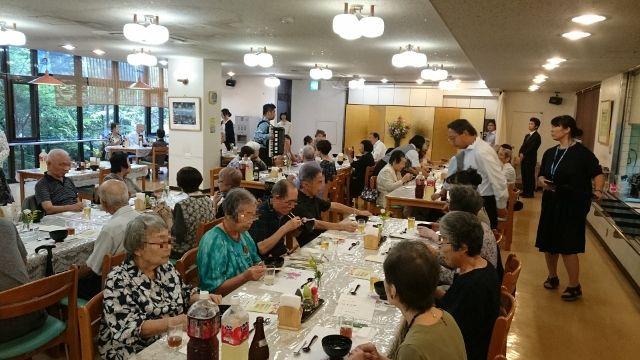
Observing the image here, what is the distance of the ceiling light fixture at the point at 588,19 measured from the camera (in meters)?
3.29

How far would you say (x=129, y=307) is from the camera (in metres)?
2.05

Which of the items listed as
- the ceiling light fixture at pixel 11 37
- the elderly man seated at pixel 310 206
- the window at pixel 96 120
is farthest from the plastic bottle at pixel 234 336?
the window at pixel 96 120

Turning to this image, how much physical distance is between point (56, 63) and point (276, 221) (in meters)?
8.67

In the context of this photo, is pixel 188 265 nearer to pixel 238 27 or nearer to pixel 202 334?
pixel 202 334

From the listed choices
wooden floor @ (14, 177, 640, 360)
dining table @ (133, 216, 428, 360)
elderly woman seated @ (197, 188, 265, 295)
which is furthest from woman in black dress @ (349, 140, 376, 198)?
elderly woman seated @ (197, 188, 265, 295)

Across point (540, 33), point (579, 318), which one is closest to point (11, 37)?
point (540, 33)

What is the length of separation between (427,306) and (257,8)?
3556mm

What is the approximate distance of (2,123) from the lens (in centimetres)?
893

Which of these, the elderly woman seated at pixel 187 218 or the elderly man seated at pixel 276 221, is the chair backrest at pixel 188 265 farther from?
the elderly woman seated at pixel 187 218

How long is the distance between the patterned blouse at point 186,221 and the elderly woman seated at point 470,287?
215 cm

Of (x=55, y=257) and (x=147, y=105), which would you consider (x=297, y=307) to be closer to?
(x=55, y=257)

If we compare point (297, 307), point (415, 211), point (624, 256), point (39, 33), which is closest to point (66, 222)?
point (297, 307)

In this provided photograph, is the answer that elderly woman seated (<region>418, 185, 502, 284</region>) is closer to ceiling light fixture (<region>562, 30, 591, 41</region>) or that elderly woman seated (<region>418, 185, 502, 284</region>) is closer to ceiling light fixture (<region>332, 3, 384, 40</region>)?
ceiling light fixture (<region>332, 3, 384, 40</region>)

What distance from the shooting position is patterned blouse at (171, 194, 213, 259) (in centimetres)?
367
